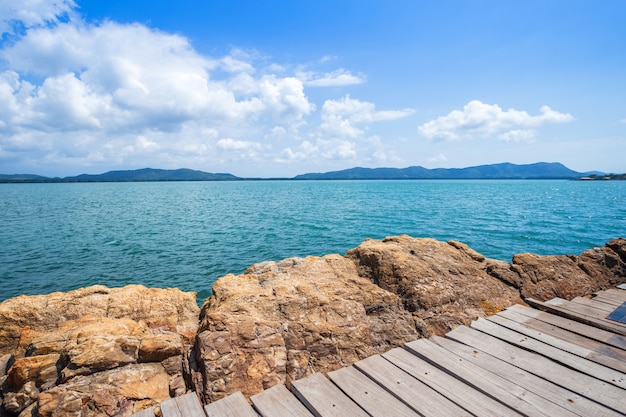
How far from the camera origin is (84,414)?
12.5 ft

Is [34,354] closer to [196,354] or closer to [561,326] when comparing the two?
[196,354]

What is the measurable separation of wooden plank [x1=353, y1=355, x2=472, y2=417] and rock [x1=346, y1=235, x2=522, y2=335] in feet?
4.92

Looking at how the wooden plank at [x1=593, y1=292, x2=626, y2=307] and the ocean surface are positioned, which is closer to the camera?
the wooden plank at [x1=593, y1=292, x2=626, y2=307]

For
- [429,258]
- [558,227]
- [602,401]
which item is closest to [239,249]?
[429,258]

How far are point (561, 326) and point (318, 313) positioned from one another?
13.3 feet

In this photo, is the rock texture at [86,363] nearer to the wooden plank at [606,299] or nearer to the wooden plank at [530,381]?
the wooden plank at [530,381]

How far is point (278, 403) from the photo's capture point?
3629 mm

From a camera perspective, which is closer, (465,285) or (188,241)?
(465,285)

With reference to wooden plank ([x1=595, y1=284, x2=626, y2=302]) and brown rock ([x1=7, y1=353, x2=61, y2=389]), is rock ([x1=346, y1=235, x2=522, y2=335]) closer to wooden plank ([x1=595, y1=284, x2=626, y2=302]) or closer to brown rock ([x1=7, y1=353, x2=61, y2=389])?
wooden plank ([x1=595, y1=284, x2=626, y2=302])

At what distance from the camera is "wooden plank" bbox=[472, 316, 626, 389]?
13.0 ft

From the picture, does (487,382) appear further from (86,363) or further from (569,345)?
(86,363)

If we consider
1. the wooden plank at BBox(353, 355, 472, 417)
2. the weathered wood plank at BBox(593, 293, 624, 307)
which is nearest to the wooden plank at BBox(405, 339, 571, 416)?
the wooden plank at BBox(353, 355, 472, 417)

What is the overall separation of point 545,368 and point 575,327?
1715mm

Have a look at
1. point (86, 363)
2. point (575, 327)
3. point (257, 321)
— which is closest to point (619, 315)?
point (575, 327)
